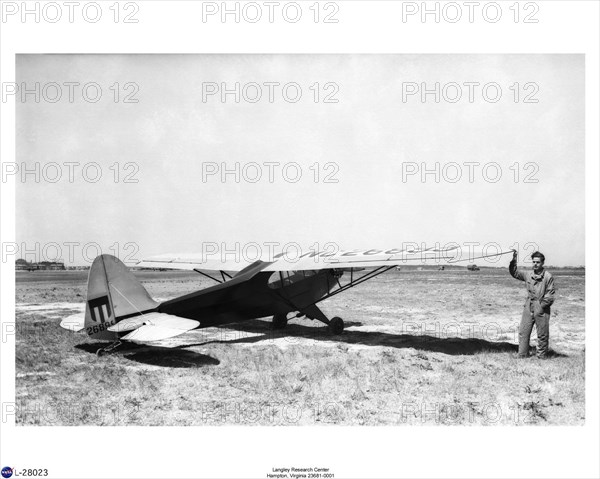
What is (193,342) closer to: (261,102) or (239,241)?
(239,241)

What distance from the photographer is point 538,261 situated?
732 cm

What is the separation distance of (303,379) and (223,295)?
2961mm

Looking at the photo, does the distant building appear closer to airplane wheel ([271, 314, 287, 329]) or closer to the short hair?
airplane wheel ([271, 314, 287, 329])

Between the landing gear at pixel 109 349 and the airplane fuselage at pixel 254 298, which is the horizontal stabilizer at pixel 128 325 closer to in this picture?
the landing gear at pixel 109 349

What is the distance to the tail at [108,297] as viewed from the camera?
7602 millimetres

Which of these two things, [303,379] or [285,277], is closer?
[303,379]

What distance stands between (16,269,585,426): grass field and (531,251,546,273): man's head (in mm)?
1531

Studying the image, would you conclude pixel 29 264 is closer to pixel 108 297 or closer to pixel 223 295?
pixel 108 297

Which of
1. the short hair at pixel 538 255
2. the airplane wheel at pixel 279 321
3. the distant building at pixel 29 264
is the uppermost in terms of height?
the short hair at pixel 538 255

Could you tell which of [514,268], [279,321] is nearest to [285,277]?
[279,321]

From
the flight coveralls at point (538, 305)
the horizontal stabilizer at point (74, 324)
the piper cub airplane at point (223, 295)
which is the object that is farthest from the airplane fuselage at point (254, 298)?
the flight coveralls at point (538, 305)

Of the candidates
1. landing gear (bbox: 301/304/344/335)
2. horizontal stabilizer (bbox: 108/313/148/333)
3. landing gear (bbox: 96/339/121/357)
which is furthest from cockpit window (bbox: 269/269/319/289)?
landing gear (bbox: 96/339/121/357)

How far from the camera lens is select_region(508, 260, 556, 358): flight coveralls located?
725cm

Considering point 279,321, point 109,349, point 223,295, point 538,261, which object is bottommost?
point 279,321
